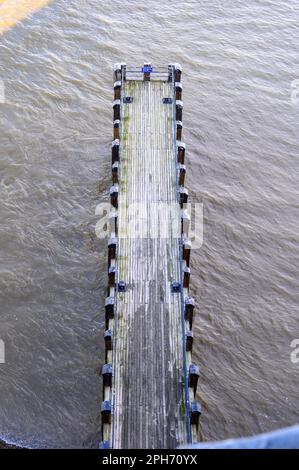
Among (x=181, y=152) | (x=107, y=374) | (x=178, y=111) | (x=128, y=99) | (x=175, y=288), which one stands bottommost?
(x=107, y=374)

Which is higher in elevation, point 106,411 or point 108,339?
point 108,339

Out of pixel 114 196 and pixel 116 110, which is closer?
pixel 114 196

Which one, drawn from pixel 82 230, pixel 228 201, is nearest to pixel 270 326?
pixel 228 201

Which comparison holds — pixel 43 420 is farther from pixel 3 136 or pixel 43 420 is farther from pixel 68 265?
pixel 3 136

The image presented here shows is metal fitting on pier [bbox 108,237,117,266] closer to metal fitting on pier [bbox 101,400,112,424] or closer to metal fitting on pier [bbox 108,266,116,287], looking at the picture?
metal fitting on pier [bbox 108,266,116,287]

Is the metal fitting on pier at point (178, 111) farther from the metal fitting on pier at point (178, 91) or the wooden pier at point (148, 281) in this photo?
the metal fitting on pier at point (178, 91)

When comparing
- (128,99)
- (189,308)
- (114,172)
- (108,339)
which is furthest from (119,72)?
(108,339)

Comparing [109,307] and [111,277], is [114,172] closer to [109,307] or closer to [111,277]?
[111,277]
